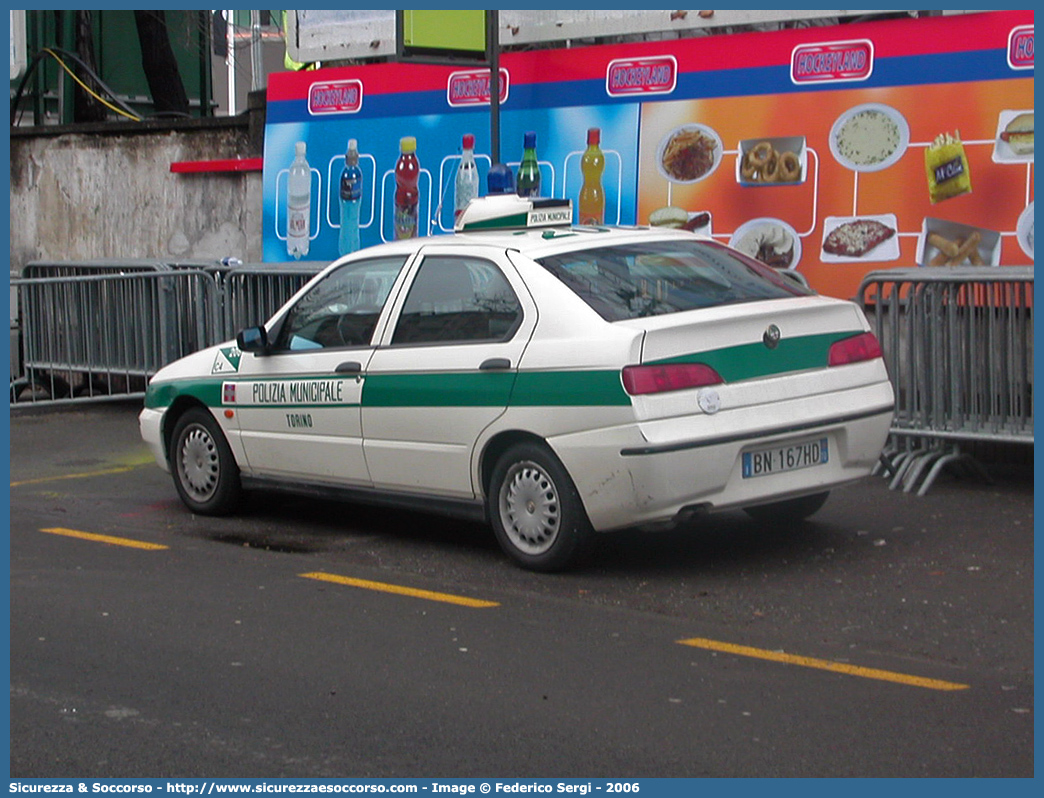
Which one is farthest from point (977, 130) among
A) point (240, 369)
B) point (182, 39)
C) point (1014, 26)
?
point (182, 39)

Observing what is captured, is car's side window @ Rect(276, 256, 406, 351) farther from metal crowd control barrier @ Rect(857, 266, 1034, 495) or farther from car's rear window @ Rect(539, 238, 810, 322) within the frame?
metal crowd control barrier @ Rect(857, 266, 1034, 495)

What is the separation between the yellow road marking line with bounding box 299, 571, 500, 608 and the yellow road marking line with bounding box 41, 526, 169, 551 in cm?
125

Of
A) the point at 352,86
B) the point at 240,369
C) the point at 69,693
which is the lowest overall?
the point at 69,693

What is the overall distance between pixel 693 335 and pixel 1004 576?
6.26ft

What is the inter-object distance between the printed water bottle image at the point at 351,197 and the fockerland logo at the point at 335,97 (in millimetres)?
362

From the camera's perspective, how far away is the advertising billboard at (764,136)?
1166 cm

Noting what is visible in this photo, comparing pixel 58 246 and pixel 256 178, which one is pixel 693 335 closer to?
pixel 256 178

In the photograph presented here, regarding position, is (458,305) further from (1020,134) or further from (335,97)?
(335,97)

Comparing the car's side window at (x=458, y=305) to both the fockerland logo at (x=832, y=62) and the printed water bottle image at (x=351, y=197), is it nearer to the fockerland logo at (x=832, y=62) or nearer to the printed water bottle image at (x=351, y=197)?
the fockerland logo at (x=832, y=62)

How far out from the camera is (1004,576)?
7.65 m

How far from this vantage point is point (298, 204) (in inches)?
619

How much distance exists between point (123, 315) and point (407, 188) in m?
2.89

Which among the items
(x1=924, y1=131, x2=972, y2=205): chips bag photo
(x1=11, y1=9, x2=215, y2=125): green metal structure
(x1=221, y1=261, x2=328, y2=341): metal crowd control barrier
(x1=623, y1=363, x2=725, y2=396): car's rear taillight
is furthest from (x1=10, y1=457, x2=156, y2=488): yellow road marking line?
(x1=11, y1=9, x2=215, y2=125): green metal structure

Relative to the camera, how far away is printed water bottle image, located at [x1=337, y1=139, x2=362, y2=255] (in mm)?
15227
